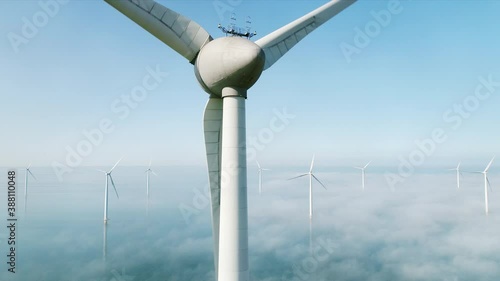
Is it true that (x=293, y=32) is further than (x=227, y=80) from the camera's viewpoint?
Yes

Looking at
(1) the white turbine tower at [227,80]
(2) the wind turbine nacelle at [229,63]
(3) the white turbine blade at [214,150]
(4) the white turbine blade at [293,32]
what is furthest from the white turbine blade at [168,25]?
(4) the white turbine blade at [293,32]

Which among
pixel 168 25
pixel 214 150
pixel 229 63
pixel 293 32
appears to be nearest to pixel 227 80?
pixel 229 63

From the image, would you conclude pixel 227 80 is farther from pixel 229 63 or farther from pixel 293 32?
pixel 293 32

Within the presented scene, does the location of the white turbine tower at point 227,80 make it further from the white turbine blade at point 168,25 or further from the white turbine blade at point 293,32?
the white turbine blade at point 293,32

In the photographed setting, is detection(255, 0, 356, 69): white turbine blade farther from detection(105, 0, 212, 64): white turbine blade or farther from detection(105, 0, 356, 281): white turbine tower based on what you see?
detection(105, 0, 212, 64): white turbine blade

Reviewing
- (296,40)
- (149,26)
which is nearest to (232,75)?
(149,26)

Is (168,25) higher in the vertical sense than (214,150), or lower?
higher
